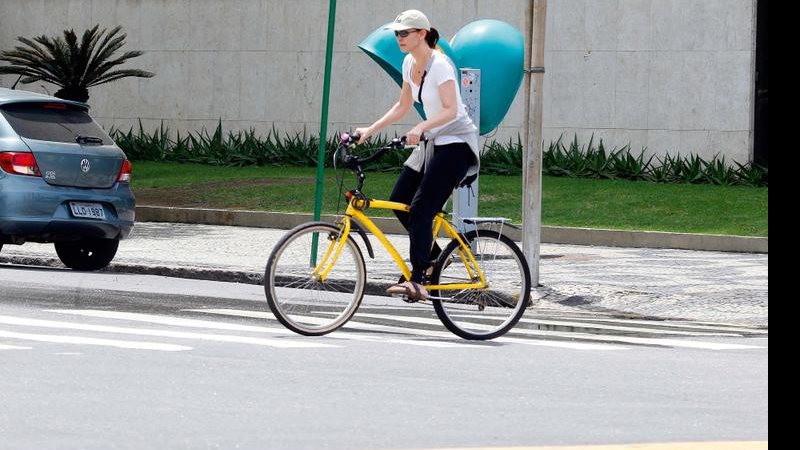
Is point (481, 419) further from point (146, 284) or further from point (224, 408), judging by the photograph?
point (146, 284)

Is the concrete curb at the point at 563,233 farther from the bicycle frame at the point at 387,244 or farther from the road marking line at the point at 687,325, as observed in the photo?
the bicycle frame at the point at 387,244

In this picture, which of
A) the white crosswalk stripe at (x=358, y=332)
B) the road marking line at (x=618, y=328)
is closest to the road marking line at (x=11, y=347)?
the white crosswalk stripe at (x=358, y=332)

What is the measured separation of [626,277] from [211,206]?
27.6 ft

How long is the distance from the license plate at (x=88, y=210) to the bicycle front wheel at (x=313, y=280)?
4648 millimetres

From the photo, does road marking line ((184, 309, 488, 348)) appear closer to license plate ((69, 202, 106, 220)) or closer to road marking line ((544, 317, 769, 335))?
road marking line ((544, 317, 769, 335))

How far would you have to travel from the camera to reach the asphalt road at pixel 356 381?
6.28m

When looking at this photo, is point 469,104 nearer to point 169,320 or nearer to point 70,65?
point 169,320

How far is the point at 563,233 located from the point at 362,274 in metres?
9.27

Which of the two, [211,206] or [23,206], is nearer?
[23,206]

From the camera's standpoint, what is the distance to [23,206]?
529 inches

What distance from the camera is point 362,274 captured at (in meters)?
9.69

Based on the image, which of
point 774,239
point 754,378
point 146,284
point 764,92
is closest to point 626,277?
point 146,284

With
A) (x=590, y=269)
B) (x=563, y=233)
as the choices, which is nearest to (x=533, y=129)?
(x=590, y=269)

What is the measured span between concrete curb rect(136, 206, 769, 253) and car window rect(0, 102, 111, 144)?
18.6 feet
